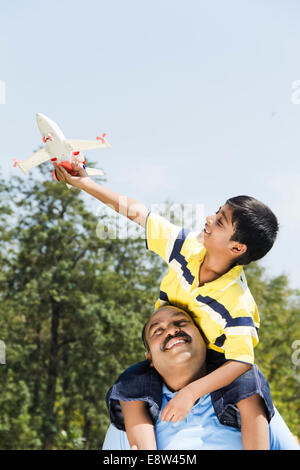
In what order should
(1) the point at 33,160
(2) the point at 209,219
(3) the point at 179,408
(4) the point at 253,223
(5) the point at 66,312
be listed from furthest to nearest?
1. (5) the point at 66,312
2. (1) the point at 33,160
3. (2) the point at 209,219
4. (4) the point at 253,223
5. (3) the point at 179,408

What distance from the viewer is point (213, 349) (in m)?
2.34

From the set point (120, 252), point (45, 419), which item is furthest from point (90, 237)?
point (45, 419)

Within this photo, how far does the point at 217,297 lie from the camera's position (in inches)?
85.6

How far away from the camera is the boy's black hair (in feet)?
6.92

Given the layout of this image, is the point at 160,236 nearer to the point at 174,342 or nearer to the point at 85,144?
the point at 174,342

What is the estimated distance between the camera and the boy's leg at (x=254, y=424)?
2.05 meters

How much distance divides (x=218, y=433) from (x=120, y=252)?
12.2 meters

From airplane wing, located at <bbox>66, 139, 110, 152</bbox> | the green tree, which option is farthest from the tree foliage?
airplane wing, located at <bbox>66, 139, 110, 152</bbox>

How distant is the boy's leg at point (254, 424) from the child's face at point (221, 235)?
0.58m

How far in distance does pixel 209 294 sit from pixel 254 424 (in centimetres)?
53

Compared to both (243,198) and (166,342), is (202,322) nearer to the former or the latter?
(166,342)

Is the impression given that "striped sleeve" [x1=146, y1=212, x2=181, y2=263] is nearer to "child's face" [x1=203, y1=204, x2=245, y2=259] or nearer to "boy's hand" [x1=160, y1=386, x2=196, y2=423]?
"child's face" [x1=203, y1=204, x2=245, y2=259]

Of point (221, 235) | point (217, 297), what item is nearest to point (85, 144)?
point (221, 235)

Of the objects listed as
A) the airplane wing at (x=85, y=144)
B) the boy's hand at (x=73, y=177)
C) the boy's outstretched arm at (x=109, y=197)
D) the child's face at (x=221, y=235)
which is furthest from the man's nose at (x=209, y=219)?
the airplane wing at (x=85, y=144)
